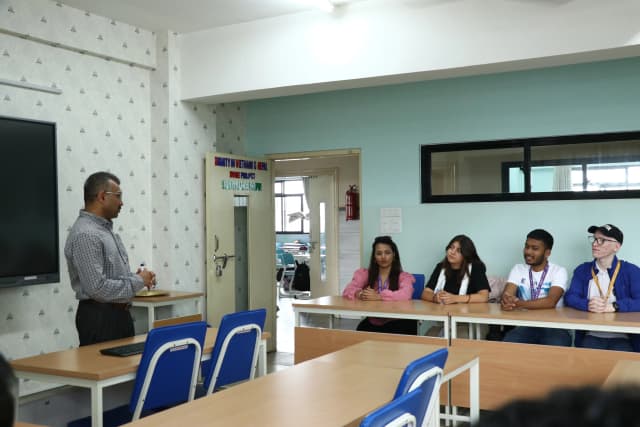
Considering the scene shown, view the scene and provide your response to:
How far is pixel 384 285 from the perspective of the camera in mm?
5480

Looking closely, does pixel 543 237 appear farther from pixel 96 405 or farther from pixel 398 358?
pixel 96 405

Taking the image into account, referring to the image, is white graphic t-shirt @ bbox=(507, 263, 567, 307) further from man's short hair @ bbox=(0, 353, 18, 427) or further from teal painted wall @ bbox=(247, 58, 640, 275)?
man's short hair @ bbox=(0, 353, 18, 427)

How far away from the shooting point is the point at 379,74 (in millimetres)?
5320

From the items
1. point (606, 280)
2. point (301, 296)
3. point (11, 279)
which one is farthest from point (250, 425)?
point (301, 296)

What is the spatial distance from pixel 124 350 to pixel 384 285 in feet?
8.64

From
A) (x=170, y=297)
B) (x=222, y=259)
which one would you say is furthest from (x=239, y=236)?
(x=170, y=297)

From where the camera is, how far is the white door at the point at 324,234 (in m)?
10.1

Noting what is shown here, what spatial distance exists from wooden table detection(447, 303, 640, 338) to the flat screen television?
2955mm

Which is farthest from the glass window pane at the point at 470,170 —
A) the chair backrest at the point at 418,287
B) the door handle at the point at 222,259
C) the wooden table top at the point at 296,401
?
the wooden table top at the point at 296,401

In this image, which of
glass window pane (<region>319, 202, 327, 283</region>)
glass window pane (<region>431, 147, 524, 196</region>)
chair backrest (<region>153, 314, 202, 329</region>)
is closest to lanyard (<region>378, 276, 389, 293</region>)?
glass window pane (<region>431, 147, 524, 196</region>)

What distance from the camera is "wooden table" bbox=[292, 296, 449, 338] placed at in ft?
15.3

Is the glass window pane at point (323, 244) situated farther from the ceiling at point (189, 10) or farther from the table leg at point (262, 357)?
the table leg at point (262, 357)

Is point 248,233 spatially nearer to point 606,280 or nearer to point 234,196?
point 234,196

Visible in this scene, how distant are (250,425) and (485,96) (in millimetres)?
4464
